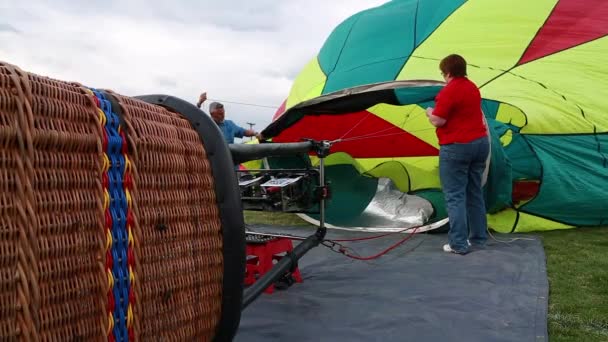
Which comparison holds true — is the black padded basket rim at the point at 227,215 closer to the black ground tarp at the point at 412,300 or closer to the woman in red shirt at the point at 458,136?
the black ground tarp at the point at 412,300

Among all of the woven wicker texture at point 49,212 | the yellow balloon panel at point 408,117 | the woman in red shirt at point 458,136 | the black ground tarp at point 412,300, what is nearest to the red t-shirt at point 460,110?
the woman in red shirt at point 458,136

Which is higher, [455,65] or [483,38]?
[483,38]

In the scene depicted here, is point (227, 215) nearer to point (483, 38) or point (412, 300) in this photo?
point (412, 300)

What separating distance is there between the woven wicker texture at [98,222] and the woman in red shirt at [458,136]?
6.50 feet

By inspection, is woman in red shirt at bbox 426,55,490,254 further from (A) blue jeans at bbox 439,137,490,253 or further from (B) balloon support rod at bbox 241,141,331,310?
(B) balloon support rod at bbox 241,141,331,310

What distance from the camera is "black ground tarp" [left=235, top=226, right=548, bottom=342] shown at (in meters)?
1.42

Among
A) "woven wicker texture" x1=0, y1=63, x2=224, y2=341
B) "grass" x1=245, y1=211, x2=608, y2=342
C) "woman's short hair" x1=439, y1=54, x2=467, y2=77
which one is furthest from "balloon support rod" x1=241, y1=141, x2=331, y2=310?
"woman's short hair" x1=439, y1=54, x2=467, y2=77

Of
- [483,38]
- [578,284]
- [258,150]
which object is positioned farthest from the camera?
[483,38]

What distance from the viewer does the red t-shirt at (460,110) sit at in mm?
2432

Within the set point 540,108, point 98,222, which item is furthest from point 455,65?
point 98,222

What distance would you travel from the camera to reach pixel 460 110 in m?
2.46

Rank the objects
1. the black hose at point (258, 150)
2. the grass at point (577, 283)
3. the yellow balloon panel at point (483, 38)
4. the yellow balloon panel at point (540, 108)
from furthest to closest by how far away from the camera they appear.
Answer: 1. the yellow balloon panel at point (483, 38)
2. the yellow balloon panel at point (540, 108)
3. the grass at point (577, 283)
4. the black hose at point (258, 150)

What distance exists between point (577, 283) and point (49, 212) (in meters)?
1.94

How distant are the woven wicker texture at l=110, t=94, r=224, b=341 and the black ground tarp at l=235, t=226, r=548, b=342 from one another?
2.54 ft
